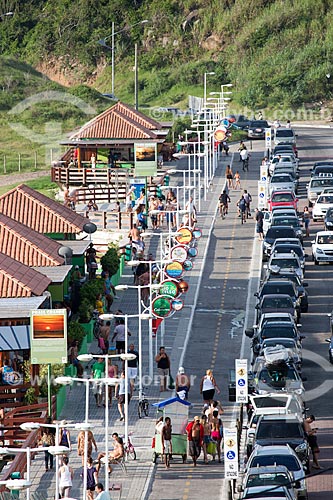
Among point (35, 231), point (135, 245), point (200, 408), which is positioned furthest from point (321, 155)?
point (200, 408)

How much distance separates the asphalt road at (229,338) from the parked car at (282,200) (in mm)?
1375

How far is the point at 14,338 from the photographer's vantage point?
43.2 metres

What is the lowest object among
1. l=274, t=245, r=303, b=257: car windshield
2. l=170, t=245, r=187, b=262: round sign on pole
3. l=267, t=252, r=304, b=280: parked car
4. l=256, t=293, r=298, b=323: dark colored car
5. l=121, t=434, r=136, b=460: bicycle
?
l=121, t=434, r=136, b=460: bicycle

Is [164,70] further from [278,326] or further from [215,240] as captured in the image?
[278,326]

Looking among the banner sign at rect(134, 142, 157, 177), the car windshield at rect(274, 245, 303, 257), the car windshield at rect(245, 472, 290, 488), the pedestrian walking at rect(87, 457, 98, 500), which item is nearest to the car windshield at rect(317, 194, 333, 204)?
the banner sign at rect(134, 142, 157, 177)

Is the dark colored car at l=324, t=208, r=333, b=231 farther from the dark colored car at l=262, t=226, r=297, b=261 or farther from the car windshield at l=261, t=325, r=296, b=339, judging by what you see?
the car windshield at l=261, t=325, r=296, b=339

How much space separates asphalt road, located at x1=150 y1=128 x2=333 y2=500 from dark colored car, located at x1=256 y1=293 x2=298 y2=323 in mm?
964

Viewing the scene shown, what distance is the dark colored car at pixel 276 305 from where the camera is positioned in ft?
174

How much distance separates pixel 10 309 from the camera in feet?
145

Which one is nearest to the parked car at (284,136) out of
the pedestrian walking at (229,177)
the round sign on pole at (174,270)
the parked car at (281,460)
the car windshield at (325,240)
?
the pedestrian walking at (229,177)

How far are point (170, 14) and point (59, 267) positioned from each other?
9947 centimetres

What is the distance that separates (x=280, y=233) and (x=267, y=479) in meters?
29.9

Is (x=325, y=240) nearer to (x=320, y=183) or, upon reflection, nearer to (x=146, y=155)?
(x=320, y=183)

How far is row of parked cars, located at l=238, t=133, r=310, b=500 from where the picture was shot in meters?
36.1
